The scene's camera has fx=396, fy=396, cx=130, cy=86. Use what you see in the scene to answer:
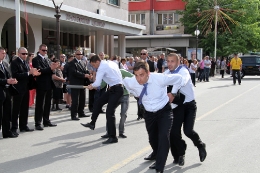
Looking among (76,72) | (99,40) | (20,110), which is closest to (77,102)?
(76,72)

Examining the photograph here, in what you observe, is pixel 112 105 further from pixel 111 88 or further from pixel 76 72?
pixel 76 72

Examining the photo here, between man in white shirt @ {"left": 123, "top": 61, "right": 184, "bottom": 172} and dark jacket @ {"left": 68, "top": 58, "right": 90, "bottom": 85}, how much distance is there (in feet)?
18.4

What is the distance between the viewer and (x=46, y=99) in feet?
33.5

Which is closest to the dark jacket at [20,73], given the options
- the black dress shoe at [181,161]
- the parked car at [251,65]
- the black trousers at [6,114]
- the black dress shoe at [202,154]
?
the black trousers at [6,114]

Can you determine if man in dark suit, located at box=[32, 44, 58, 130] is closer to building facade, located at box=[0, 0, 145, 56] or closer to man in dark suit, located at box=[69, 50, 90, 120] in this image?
man in dark suit, located at box=[69, 50, 90, 120]

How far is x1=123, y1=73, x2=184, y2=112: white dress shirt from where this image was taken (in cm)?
568

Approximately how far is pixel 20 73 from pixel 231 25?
Result: 38.2 meters

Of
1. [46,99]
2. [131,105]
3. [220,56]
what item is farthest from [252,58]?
[46,99]

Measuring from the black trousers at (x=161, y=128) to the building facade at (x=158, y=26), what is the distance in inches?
1658

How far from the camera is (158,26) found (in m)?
52.0

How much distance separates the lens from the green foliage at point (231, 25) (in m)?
42.6

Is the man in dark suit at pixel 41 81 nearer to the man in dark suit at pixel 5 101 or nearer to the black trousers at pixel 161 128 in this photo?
the man in dark suit at pixel 5 101

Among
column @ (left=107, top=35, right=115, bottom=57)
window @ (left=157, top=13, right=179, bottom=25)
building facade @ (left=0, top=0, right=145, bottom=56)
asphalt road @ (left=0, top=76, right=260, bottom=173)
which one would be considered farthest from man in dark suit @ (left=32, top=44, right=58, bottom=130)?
window @ (left=157, top=13, right=179, bottom=25)

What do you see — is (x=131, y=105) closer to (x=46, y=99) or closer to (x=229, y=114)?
(x=229, y=114)
